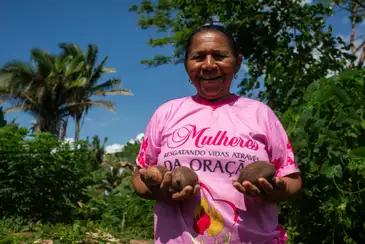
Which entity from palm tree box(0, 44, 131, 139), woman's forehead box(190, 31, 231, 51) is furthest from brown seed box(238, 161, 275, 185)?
palm tree box(0, 44, 131, 139)

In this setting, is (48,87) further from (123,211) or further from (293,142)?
(293,142)

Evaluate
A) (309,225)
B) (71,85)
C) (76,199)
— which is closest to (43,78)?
(71,85)

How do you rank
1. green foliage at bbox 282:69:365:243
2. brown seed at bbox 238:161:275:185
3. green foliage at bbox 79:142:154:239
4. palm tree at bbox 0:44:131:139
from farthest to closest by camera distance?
palm tree at bbox 0:44:131:139 < green foliage at bbox 79:142:154:239 < green foliage at bbox 282:69:365:243 < brown seed at bbox 238:161:275:185

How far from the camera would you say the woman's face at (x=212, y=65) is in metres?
1.60

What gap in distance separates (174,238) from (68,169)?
6.53 m

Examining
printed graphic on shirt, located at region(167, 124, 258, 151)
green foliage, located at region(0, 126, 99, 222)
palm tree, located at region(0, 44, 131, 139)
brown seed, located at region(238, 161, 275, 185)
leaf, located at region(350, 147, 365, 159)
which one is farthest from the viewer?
palm tree, located at region(0, 44, 131, 139)

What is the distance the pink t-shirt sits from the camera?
143 centimetres

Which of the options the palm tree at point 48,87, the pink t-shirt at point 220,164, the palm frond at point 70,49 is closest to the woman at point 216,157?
the pink t-shirt at point 220,164

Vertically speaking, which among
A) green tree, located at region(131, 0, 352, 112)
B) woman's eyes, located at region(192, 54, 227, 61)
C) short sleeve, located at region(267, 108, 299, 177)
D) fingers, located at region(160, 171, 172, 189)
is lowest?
fingers, located at region(160, 171, 172, 189)

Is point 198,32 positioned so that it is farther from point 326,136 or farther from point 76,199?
point 76,199

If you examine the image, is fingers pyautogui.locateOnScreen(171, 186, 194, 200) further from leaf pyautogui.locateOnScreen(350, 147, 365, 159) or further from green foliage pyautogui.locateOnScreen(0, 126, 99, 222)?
green foliage pyautogui.locateOnScreen(0, 126, 99, 222)

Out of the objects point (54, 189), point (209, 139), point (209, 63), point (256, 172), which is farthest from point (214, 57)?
point (54, 189)

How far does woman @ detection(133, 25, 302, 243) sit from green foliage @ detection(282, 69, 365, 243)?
160 centimetres

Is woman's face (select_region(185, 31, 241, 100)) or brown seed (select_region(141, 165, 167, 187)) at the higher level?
woman's face (select_region(185, 31, 241, 100))
